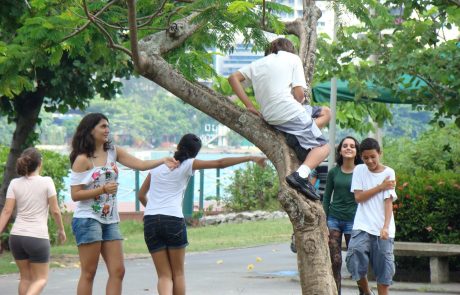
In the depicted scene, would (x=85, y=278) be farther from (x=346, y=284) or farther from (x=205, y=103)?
(x=346, y=284)

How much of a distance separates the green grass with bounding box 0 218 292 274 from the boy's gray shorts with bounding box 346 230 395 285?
6.87m

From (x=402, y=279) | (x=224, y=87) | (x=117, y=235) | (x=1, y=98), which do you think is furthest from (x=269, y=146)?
(x=224, y=87)

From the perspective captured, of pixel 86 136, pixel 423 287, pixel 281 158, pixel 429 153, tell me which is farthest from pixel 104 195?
pixel 429 153

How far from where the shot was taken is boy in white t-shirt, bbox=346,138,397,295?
1080 centimetres

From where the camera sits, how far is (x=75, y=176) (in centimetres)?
962

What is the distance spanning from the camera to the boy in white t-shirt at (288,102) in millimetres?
8219

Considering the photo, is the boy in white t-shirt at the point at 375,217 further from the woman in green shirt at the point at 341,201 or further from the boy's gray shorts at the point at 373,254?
the woman in green shirt at the point at 341,201

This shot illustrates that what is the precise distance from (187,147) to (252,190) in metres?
18.8

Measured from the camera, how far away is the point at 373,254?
10.9 m

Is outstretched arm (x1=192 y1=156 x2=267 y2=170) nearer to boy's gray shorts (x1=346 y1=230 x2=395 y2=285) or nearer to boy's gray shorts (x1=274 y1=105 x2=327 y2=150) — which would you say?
boy's gray shorts (x1=274 y1=105 x2=327 y2=150)

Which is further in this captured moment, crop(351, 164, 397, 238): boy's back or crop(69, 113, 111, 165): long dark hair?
crop(351, 164, 397, 238): boy's back

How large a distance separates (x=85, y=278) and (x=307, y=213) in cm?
231

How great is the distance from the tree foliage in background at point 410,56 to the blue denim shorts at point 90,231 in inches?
211

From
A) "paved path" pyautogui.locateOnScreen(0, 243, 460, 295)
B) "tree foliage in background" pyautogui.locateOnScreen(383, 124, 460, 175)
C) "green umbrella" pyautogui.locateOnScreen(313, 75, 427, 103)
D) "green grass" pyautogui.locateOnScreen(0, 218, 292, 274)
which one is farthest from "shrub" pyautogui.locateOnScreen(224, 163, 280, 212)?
"green umbrella" pyautogui.locateOnScreen(313, 75, 427, 103)
